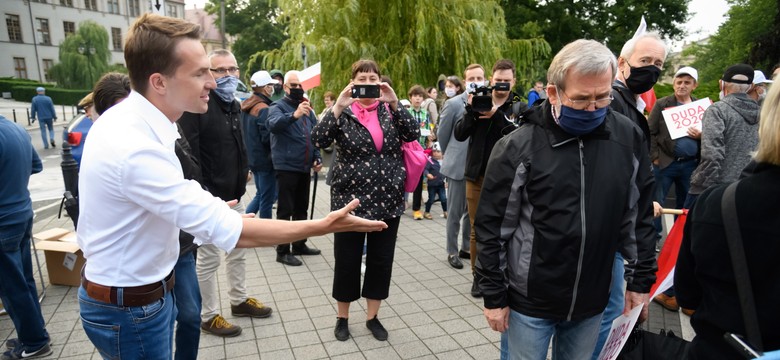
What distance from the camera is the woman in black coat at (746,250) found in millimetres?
1360

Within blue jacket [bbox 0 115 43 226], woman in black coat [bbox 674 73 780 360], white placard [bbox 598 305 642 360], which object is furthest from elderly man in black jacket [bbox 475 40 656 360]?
blue jacket [bbox 0 115 43 226]

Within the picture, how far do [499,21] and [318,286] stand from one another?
11179 millimetres

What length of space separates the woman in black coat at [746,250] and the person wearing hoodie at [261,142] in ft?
17.2

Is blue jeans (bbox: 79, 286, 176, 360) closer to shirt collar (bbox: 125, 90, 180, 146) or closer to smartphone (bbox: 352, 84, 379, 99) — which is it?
shirt collar (bbox: 125, 90, 180, 146)

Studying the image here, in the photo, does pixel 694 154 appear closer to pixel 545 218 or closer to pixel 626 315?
pixel 626 315

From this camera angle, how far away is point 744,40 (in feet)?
109

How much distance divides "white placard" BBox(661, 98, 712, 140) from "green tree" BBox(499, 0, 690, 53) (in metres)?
22.3

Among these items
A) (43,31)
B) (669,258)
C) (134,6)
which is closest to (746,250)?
(669,258)

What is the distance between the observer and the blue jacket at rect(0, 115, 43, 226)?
345cm

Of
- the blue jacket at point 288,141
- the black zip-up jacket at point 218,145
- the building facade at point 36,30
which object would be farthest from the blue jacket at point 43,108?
the building facade at point 36,30

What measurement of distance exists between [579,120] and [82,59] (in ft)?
166

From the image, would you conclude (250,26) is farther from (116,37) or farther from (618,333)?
(618,333)

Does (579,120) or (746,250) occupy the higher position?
(579,120)

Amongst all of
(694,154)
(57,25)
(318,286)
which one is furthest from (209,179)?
(57,25)
